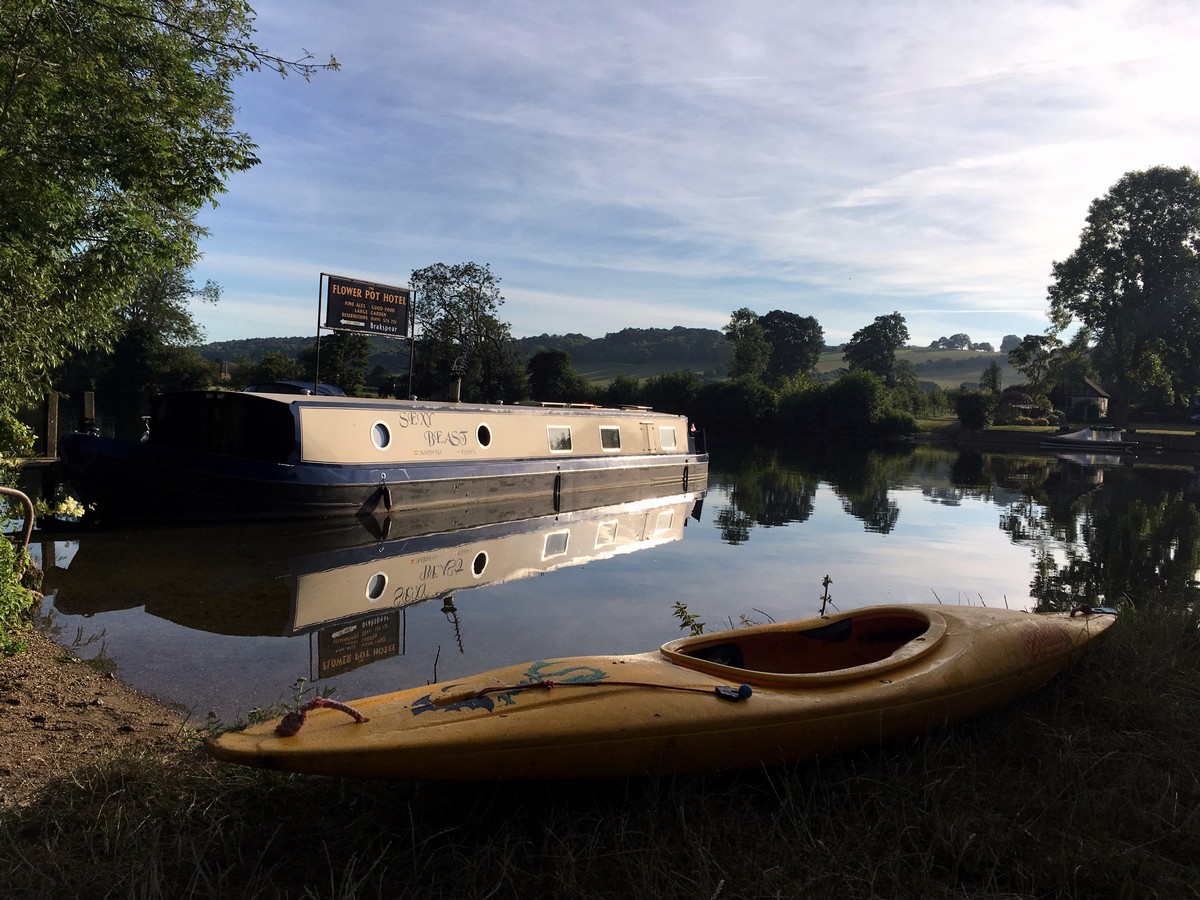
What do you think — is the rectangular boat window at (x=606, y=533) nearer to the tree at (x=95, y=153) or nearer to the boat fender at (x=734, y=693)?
the tree at (x=95, y=153)

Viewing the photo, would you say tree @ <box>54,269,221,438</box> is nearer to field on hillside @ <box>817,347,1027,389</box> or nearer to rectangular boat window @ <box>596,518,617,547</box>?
rectangular boat window @ <box>596,518,617,547</box>

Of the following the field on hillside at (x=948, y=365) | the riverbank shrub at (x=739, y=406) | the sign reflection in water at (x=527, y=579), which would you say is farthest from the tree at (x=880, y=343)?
the sign reflection in water at (x=527, y=579)

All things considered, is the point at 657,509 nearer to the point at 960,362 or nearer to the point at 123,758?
the point at 123,758

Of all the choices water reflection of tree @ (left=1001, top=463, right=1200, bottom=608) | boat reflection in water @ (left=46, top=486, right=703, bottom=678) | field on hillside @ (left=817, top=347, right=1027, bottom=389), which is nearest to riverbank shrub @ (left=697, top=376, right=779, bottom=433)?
water reflection of tree @ (left=1001, top=463, right=1200, bottom=608)

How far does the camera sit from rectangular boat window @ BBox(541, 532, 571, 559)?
456 inches

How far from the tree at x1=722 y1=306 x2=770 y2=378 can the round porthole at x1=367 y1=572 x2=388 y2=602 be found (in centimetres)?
5316

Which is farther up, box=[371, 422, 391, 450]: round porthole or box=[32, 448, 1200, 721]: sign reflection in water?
box=[371, 422, 391, 450]: round porthole

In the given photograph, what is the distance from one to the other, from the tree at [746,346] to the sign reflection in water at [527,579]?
45480mm

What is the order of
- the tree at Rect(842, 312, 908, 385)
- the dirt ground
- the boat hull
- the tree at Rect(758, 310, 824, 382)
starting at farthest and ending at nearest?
1. the tree at Rect(758, 310, 824, 382)
2. the tree at Rect(842, 312, 908, 385)
3. the boat hull
4. the dirt ground

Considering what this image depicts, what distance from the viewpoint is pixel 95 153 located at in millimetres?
7387

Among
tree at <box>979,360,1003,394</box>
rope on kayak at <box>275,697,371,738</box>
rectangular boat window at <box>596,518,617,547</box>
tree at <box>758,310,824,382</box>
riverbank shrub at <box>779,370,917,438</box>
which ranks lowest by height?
rectangular boat window at <box>596,518,617,547</box>

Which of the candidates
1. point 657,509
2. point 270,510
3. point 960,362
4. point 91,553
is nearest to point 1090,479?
point 657,509

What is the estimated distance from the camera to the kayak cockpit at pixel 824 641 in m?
4.70

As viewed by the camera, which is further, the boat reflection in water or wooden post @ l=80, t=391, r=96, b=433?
wooden post @ l=80, t=391, r=96, b=433
